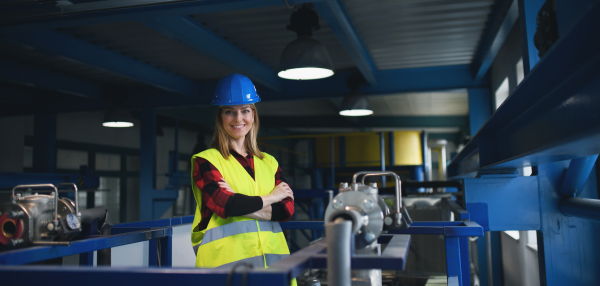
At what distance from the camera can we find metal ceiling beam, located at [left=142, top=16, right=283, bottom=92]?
4.73 meters

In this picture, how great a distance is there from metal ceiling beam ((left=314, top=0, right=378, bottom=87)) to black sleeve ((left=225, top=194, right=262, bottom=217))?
254 cm

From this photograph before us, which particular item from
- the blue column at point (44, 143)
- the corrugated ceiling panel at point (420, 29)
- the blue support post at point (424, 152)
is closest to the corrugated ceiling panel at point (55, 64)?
the blue column at point (44, 143)

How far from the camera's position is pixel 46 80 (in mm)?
7074

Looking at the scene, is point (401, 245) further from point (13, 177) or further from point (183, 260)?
A: point (13, 177)

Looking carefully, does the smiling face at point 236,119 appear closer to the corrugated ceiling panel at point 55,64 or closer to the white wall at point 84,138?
the corrugated ceiling panel at point 55,64

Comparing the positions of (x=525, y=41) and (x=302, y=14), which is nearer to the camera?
(x=525, y=41)

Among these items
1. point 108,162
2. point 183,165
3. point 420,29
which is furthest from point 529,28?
point 183,165

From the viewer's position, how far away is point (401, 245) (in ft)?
5.45

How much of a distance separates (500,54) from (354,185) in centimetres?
567

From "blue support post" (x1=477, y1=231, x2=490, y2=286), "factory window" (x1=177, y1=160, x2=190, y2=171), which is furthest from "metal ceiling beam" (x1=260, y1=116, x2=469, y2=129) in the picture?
"blue support post" (x1=477, y1=231, x2=490, y2=286)

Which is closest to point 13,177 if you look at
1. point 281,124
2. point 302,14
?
point 302,14

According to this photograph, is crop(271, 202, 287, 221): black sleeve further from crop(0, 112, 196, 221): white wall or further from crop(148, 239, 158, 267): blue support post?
crop(0, 112, 196, 221): white wall

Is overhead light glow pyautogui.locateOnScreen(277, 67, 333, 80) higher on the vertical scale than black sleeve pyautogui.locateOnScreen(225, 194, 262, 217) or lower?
higher

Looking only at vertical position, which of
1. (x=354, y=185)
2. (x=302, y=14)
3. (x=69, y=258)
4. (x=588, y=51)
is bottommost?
(x=69, y=258)
